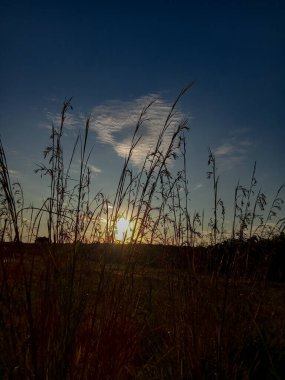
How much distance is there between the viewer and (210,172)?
10.3 feet

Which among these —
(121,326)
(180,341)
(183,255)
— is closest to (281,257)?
(183,255)

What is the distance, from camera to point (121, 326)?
231cm

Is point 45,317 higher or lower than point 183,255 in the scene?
lower

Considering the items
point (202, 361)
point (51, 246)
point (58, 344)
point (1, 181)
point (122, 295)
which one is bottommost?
point (202, 361)

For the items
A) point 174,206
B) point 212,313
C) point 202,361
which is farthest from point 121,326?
point 174,206

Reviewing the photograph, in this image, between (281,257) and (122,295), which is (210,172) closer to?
(122,295)

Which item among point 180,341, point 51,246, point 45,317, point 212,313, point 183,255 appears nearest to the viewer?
point 45,317

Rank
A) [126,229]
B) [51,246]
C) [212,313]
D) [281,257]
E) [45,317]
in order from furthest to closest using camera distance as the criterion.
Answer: [281,257] < [212,313] < [126,229] < [51,246] < [45,317]

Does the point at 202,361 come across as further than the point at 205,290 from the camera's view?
No

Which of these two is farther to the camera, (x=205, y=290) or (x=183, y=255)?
(x=183, y=255)

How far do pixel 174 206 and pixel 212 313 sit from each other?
1003 mm

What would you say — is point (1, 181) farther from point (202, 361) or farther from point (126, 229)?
point (202, 361)

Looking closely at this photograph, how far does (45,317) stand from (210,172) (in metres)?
1.69

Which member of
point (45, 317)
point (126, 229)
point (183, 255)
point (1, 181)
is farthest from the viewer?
point (183, 255)
